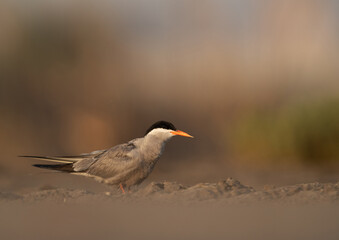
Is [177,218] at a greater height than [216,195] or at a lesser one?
greater

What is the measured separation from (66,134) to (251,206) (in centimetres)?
790

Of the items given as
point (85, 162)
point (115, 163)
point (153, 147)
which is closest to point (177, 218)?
point (153, 147)

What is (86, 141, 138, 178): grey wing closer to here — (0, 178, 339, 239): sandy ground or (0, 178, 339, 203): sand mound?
(0, 178, 339, 203): sand mound

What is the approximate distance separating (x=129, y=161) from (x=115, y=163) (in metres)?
0.27

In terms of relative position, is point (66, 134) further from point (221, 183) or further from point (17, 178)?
point (221, 183)

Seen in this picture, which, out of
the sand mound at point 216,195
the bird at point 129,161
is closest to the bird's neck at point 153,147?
the bird at point 129,161

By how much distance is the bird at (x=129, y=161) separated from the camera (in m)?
8.27

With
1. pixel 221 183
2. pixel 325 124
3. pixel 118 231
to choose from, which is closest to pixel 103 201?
pixel 118 231

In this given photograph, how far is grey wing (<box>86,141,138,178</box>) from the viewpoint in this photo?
827 cm

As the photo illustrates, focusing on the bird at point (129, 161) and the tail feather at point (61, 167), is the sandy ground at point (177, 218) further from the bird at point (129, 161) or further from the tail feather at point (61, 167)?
the tail feather at point (61, 167)

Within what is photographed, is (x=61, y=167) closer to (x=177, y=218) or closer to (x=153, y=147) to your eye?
(x=153, y=147)

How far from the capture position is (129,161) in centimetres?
827

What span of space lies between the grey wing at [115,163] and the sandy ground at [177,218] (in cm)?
128

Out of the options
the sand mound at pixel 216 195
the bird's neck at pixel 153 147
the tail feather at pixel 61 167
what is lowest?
the sand mound at pixel 216 195
